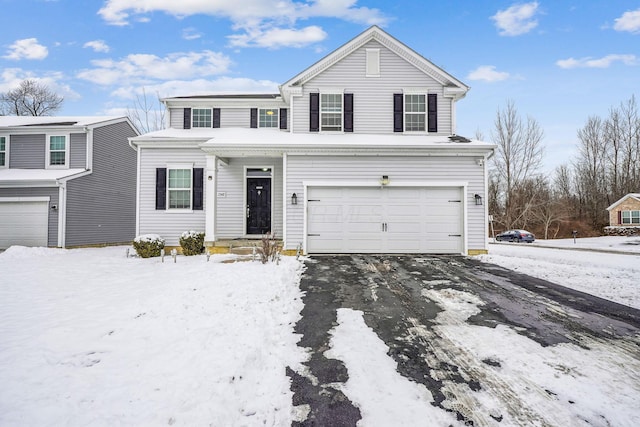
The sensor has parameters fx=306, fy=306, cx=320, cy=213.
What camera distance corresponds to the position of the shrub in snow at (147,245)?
9.89m

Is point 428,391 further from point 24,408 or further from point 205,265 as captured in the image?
point 205,265

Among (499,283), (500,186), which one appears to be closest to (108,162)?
(499,283)

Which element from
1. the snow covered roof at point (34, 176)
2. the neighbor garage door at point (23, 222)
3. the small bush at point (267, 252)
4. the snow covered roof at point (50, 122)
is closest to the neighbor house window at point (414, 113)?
the small bush at point (267, 252)

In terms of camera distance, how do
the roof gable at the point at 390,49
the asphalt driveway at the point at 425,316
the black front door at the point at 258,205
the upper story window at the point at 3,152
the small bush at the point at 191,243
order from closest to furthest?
the asphalt driveway at the point at 425,316
the small bush at the point at 191,243
the roof gable at the point at 390,49
the black front door at the point at 258,205
the upper story window at the point at 3,152

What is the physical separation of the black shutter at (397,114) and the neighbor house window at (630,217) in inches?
1154

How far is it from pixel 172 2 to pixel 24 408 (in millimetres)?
19171

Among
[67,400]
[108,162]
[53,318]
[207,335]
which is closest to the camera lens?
[67,400]

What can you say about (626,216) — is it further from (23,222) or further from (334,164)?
(23,222)

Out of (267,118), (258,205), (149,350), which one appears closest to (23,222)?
(258,205)

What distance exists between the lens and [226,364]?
3.09 meters

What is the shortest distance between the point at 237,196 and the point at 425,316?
8384mm

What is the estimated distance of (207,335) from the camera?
3.78m

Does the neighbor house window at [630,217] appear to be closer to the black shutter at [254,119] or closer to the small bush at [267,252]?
the black shutter at [254,119]

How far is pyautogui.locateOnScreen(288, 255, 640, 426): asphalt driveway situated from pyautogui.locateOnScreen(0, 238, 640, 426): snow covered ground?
131 millimetres
